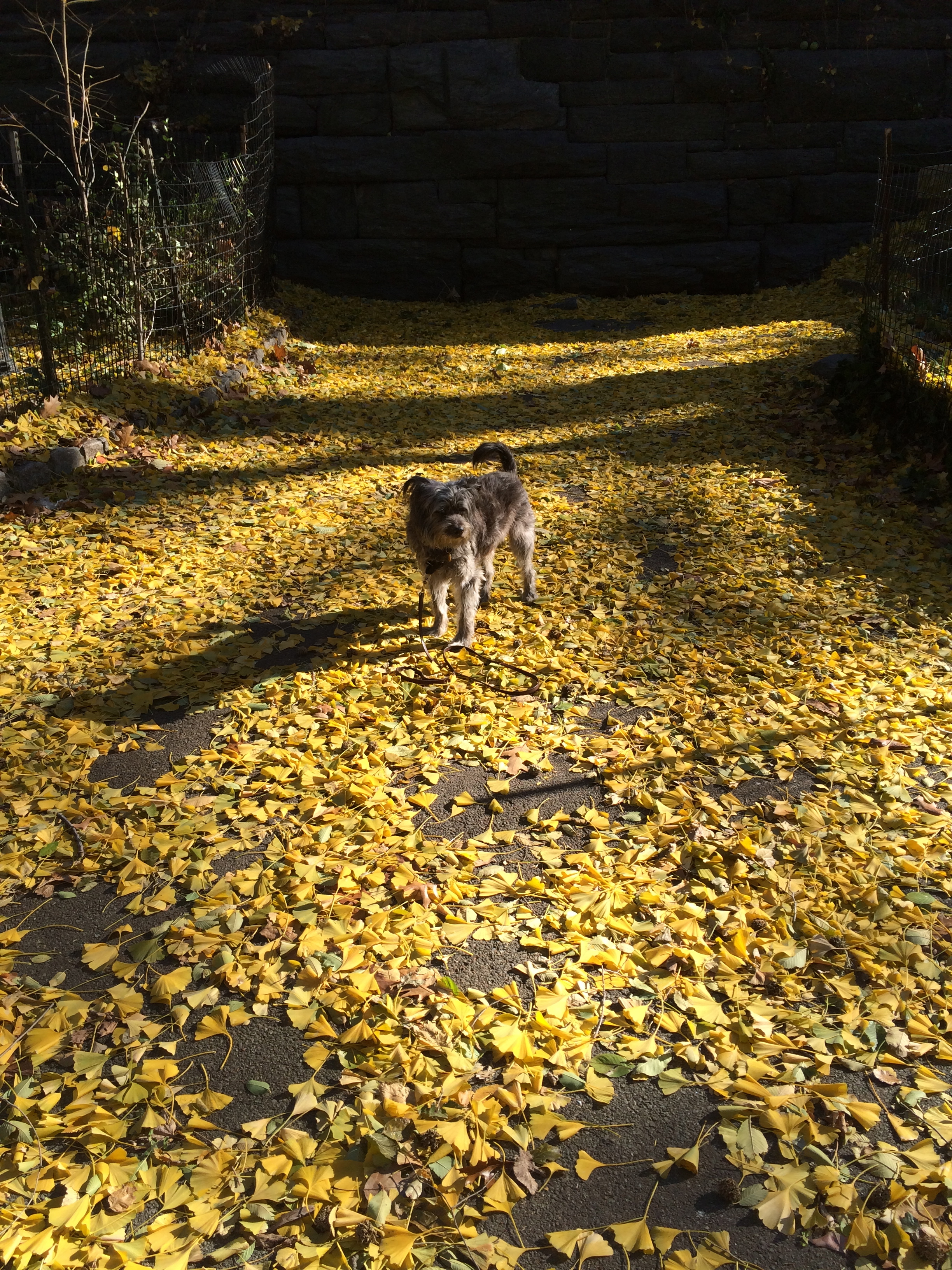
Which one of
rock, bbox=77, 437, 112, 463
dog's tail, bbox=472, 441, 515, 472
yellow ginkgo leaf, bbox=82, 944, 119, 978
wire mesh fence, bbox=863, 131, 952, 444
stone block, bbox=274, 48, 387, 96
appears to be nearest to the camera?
yellow ginkgo leaf, bbox=82, 944, 119, 978

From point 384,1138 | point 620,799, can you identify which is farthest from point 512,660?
point 384,1138

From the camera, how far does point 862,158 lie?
48.9ft

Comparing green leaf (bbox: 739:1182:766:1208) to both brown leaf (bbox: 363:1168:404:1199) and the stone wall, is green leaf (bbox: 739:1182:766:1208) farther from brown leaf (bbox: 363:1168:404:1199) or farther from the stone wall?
the stone wall

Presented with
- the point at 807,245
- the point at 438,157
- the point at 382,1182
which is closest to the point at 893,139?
the point at 807,245

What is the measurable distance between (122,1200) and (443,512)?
3315 mm

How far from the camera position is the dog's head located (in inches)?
192

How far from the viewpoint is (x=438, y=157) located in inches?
583

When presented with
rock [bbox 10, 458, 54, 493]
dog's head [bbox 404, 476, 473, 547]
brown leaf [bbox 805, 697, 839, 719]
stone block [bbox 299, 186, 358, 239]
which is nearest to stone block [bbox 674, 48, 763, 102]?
stone block [bbox 299, 186, 358, 239]

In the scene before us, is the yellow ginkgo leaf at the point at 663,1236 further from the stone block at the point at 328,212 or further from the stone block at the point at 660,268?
the stone block at the point at 328,212

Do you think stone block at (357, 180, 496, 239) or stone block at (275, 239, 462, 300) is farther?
stone block at (275, 239, 462, 300)

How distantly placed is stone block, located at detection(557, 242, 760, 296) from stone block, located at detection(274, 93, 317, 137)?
4.35 m

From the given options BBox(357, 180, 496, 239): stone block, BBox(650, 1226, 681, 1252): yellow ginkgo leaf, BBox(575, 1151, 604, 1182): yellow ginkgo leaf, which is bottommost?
BBox(575, 1151, 604, 1182): yellow ginkgo leaf

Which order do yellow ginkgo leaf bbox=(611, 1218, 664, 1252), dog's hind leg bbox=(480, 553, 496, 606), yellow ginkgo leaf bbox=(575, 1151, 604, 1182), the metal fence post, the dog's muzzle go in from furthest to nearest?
the metal fence post → dog's hind leg bbox=(480, 553, 496, 606) → the dog's muzzle → yellow ginkgo leaf bbox=(575, 1151, 604, 1182) → yellow ginkgo leaf bbox=(611, 1218, 664, 1252)

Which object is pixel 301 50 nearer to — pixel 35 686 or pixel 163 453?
→ pixel 163 453
